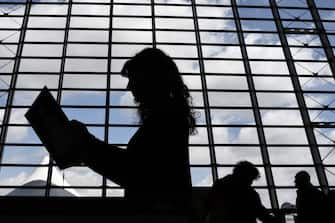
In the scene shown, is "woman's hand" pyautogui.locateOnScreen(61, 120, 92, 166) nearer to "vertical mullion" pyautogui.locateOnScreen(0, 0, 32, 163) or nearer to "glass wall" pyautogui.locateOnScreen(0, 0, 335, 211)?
"glass wall" pyautogui.locateOnScreen(0, 0, 335, 211)

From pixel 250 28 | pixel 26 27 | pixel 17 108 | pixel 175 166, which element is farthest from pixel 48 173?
pixel 175 166

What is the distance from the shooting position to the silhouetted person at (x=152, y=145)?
163cm

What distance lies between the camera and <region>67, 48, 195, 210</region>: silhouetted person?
5.36ft

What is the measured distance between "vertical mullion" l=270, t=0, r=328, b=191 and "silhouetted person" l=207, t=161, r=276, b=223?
448 inches

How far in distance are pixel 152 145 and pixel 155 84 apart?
0.37 m

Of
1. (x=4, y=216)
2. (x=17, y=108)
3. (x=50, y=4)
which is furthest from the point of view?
(x=50, y=4)

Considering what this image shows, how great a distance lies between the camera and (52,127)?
1625 millimetres

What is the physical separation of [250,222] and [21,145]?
1122 centimetres

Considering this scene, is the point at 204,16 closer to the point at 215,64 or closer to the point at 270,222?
the point at 215,64

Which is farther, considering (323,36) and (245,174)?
(323,36)

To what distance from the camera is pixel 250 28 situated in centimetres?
1652

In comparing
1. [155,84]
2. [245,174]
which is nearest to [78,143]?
[155,84]

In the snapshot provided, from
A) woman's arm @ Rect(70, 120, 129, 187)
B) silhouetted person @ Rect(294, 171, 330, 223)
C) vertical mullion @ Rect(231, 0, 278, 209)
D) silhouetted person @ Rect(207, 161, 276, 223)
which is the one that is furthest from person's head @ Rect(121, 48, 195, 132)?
vertical mullion @ Rect(231, 0, 278, 209)

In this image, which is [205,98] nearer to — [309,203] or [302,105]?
[302,105]
